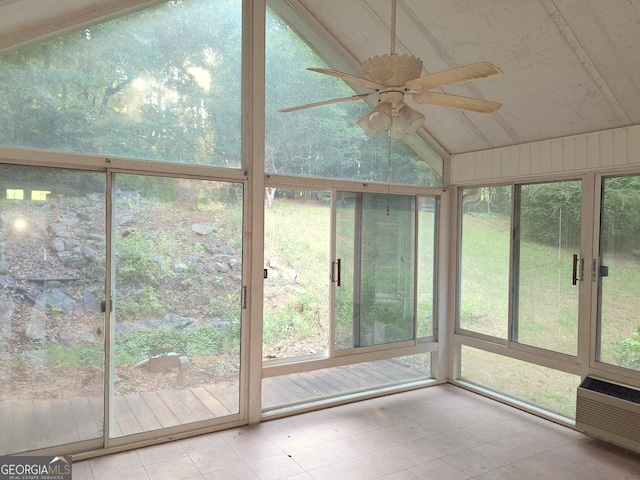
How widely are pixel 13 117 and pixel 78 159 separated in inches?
17.0

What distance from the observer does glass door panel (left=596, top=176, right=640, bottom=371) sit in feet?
10.9

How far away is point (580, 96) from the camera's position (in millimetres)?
3256

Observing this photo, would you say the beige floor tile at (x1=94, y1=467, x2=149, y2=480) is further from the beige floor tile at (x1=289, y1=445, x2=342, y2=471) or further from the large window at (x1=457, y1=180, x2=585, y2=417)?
the large window at (x1=457, y1=180, x2=585, y2=417)

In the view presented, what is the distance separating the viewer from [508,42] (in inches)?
123

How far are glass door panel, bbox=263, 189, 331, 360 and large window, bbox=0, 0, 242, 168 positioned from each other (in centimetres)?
67

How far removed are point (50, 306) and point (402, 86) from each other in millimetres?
2603

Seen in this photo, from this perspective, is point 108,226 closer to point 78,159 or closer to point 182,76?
point 78,159

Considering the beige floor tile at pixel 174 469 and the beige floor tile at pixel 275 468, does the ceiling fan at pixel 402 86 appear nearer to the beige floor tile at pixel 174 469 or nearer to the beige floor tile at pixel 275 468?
the beige floor tile at pixel 275 468

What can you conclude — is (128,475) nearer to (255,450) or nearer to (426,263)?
(255,450)

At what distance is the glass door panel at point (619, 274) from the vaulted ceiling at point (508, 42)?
0.54m

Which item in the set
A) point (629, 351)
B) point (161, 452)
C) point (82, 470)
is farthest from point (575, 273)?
point (82, 470)

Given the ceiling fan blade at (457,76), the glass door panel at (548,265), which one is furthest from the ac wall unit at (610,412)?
the ceiling fan blade at (457,76)

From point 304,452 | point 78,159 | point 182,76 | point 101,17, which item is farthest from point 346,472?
point 101,17

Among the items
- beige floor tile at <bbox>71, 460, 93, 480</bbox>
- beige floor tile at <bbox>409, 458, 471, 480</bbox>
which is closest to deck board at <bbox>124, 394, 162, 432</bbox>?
beige floor tile at <bbox>71, 460, 93, 480</bbox>
